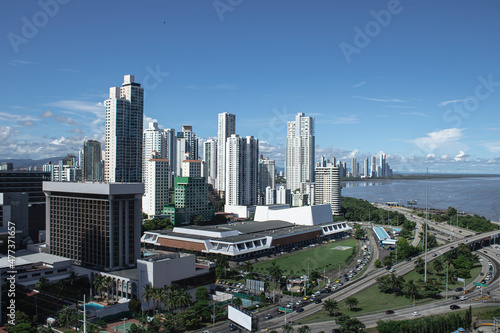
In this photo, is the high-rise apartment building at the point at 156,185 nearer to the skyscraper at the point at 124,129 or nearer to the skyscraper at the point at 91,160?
the skyscraper at the point at 124,129

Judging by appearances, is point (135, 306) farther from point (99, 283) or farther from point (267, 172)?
point (267, 172)

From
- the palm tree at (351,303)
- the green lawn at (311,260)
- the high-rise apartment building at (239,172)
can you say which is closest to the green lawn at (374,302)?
the palm tree at (351,303)

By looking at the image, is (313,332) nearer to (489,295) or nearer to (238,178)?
(489,295)

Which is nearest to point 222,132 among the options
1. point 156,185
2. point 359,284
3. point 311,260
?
point 156,185

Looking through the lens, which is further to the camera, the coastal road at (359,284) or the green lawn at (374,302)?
the green lawn at (374,302)

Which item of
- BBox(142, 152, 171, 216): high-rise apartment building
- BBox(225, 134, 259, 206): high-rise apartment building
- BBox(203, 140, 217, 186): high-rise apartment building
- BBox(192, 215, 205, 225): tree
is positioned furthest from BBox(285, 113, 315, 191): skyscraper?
BBox(192, 215, 205, 225): tree
